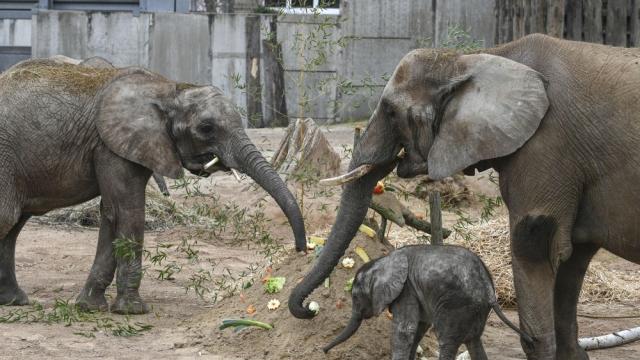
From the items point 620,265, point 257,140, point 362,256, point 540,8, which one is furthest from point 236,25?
point 362,256

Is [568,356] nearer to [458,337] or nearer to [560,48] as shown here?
[458,337]

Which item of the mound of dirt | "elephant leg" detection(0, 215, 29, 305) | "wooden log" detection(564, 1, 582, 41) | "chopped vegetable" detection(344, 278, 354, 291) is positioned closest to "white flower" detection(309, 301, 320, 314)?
the mound of dirt

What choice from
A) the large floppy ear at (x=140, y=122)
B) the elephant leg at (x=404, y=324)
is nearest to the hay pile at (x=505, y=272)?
the large floppy ear at (x=140, y=122)

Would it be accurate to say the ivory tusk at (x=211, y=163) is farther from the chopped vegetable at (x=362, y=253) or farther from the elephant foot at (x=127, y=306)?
the chopped vegetable at (x=362, y=253)

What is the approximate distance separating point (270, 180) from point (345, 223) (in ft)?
5.82

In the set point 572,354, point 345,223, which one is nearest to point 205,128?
point 345,223

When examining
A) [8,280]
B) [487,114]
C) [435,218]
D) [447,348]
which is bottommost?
[8,280]

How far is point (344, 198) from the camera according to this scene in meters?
7.19

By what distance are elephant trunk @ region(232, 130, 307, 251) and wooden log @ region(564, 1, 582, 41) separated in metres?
8.61

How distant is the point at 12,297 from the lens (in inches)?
383

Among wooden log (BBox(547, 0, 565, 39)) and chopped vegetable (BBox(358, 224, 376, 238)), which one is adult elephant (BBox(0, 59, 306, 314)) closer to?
chopped vegetable (BBox(358, 224, 376, 238))

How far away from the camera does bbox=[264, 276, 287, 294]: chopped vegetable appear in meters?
8.35

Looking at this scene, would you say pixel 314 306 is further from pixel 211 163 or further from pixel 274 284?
pixel 211 163

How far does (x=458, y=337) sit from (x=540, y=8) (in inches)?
430
